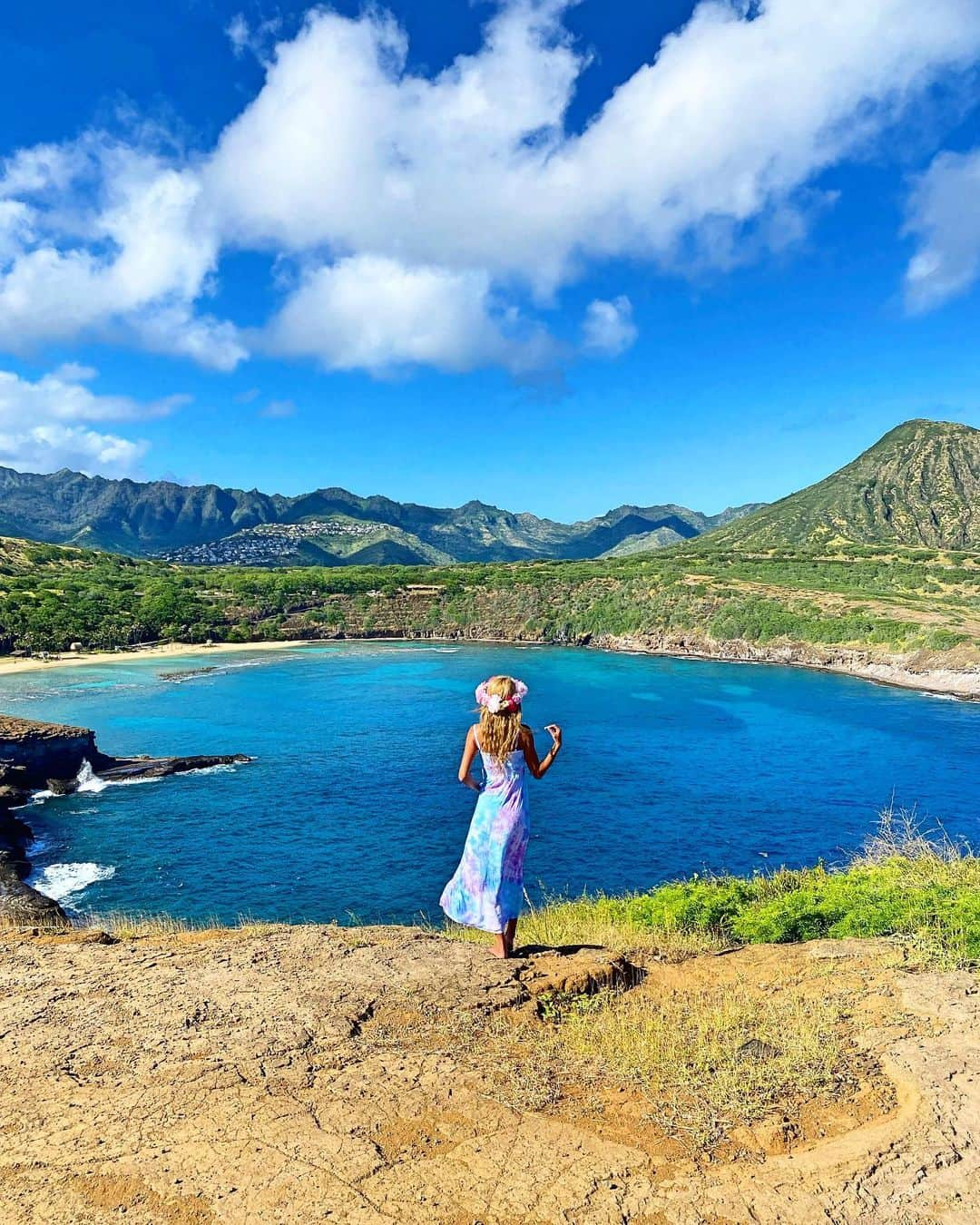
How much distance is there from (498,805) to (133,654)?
77.2 metres

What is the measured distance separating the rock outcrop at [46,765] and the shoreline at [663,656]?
1394 inches

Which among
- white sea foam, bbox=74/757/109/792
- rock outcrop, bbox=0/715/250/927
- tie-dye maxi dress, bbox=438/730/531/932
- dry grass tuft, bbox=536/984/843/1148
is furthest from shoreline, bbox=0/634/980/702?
tie-dye maxi dress, bbox=438/730/531/932

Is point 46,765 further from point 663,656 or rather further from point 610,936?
point 663,656

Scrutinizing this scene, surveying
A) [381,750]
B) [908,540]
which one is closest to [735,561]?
[908,540]

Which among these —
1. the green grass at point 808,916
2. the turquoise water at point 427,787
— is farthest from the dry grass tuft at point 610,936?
the turquoise water at point 427,787

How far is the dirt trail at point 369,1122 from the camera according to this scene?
4.40 metres

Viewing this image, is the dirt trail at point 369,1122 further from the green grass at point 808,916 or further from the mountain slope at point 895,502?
the mountain slope at point 895,502

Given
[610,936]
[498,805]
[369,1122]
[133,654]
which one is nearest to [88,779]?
[610,936]

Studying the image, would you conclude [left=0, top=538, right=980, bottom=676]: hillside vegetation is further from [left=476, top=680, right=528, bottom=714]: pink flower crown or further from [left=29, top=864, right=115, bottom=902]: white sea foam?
[left=476, top=680, right=528, bottom=714]: pink flower crown

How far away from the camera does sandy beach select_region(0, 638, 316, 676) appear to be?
65750 mm

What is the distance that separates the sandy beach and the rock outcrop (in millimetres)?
35917

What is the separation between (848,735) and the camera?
43000mm

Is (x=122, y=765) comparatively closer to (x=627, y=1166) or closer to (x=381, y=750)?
(x=381, y=750)

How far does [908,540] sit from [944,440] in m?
46.8
